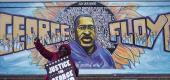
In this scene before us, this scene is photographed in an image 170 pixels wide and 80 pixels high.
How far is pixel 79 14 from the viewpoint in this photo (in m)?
11.6

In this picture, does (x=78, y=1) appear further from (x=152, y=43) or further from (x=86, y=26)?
(x=152, y=43)

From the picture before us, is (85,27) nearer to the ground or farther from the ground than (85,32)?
farther from the ground

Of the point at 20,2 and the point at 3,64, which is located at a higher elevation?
the point at 20,2

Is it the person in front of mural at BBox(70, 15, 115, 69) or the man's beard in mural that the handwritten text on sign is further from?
the man's beard in mural

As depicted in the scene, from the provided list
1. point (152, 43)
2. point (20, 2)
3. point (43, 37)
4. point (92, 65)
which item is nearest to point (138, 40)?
point (152, 43)

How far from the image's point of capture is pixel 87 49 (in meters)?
11.5

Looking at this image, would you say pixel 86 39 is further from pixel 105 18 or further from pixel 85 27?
pixel 105 18

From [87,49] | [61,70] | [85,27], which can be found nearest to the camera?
[61,70]

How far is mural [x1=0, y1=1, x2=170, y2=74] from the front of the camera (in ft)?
37.1

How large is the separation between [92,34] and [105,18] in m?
0.52

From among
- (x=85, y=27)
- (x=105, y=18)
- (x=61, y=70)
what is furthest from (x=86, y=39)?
(x=61, y=70)

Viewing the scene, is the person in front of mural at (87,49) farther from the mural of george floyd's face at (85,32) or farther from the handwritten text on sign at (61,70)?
the handwritten text on sign at (61,70)

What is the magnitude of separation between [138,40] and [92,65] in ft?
4.33

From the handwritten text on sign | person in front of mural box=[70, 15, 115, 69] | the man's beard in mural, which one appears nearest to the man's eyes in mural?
person in front of mural box=[70, 15, 115, 69]
